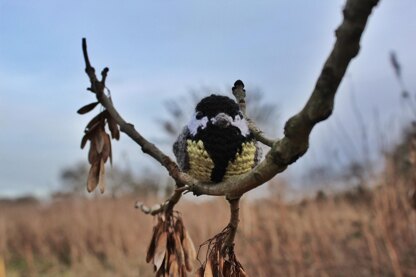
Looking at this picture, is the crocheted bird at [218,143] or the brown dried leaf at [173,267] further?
the brown dried leaf at [173,267]

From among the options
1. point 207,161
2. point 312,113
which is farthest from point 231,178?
point 312,113

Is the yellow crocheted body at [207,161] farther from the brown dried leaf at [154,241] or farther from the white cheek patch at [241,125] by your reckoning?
the brown dried leaf at [154,241]

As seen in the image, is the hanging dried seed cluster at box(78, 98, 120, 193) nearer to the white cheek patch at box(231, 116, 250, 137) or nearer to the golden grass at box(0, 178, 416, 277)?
the white cheek patch at box(231, 116, 250, 137)

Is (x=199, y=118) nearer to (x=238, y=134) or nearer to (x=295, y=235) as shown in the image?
(x=238, y=134)

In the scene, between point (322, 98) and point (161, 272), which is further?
point (161, 272)

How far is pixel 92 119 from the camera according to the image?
50cm

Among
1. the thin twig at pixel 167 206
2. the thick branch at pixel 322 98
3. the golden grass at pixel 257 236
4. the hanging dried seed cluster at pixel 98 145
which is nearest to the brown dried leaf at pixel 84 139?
the hanging dried seed cluster at pixel 98 145

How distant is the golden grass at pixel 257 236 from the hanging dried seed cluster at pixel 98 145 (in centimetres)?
171

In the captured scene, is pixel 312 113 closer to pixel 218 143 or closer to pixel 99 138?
pixel 218 143

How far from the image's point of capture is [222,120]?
384 mm

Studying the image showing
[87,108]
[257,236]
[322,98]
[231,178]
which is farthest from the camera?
[257,236]

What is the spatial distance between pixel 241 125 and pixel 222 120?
0.02 metres

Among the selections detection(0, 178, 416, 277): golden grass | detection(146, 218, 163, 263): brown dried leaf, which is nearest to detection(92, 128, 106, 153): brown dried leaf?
detection(146, 218, 163, 263): brown dried leaf

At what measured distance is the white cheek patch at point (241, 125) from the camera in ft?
1.29
